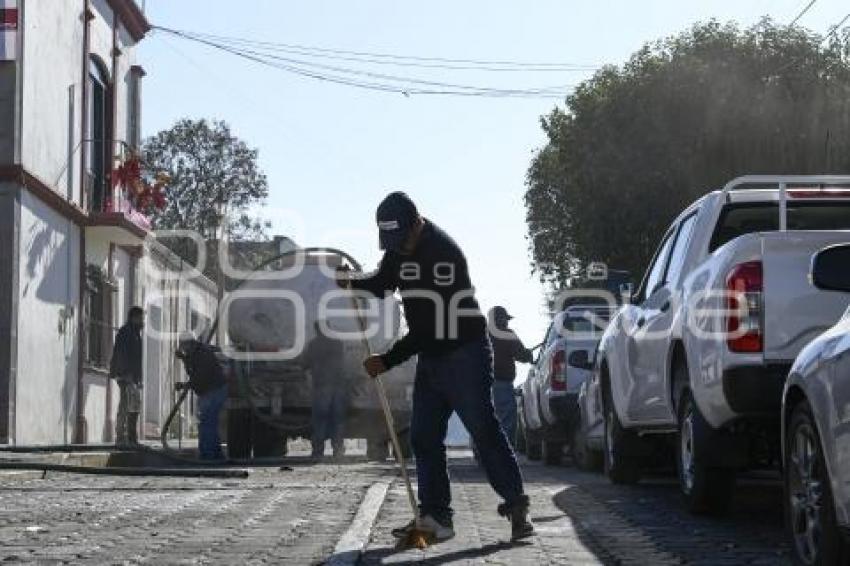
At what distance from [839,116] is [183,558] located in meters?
36.0

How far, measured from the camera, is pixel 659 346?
1102cm

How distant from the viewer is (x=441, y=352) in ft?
29.9

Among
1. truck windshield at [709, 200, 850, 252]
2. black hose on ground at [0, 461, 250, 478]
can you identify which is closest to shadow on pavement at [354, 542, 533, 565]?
truck windshield at [709, 200, 850, 252]

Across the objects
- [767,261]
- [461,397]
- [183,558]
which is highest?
[767,261]

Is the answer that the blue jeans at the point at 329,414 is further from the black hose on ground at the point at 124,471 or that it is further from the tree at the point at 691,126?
the tree at the point at 691,126

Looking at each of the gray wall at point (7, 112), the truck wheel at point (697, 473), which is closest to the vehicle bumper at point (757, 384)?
the truck wheel at point (697, 473)

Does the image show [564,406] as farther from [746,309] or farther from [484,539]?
[746,309]

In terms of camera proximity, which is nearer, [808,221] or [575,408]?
[808,221]

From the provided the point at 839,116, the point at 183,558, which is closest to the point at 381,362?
the point at 183,558

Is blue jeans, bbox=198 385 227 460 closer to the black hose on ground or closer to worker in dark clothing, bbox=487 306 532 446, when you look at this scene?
worker in dark clothing, bbox=487 306 532 446

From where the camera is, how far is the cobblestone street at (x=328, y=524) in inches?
326

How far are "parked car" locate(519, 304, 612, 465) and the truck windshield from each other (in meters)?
6.86

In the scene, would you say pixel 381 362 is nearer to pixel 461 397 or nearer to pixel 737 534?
pixel 461 397

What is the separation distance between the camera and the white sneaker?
8.83 metres
